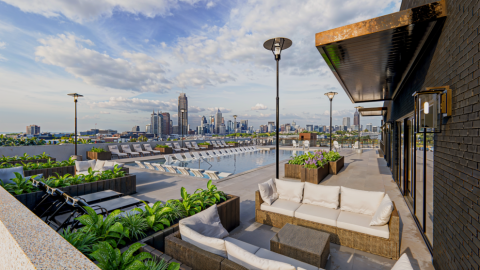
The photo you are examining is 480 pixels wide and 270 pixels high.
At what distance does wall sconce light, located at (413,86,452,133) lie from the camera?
2479mm

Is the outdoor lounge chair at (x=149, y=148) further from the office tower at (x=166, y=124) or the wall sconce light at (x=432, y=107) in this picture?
the office tower at (x=166, y=124)

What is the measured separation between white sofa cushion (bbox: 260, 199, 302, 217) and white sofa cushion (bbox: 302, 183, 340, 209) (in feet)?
0.81

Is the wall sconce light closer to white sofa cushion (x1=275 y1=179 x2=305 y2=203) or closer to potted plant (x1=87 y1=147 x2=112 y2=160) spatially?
white sofa cushion (x1=275 y1=179 x2=305 y2=203)

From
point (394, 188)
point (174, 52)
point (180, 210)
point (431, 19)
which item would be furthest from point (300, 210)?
point (174, 52)

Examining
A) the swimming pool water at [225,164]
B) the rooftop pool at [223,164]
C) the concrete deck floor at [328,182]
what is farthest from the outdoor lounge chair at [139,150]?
the concrete deck floor at [328,182]

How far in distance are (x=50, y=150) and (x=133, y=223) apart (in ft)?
47.9

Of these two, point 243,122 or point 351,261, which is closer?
point 351,261

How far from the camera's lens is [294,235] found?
2.97m

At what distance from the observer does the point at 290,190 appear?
437 cm

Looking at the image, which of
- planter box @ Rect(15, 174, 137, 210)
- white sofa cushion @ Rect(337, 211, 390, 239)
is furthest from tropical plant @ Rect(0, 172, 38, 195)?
white sofa cushion @ Rect(337, 211, 390, 239)

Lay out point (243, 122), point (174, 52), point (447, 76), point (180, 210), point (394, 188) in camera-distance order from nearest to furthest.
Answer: point (447, 76)
point (180, 210)
point (394, 188)
point (174, 52)
point (243, 122)

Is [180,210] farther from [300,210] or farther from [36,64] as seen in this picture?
[36,64]

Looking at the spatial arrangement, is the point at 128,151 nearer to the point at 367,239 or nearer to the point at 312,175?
the point at 312,175

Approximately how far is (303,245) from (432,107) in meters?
2.46
